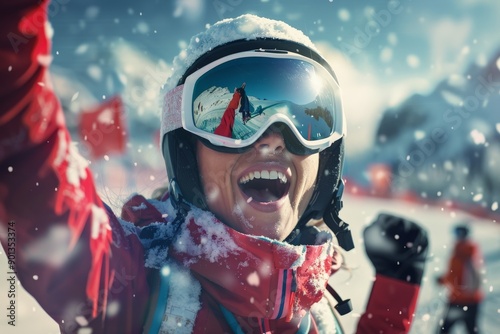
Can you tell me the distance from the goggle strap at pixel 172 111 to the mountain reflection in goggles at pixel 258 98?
0.41 ft

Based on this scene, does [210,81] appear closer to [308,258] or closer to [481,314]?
[308,258]

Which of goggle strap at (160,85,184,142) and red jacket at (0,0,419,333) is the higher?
goggle strap at (160,85,184,142)

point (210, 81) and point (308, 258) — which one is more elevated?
point (210, 81)

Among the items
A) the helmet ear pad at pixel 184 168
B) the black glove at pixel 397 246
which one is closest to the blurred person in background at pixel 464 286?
the black glove at pixel 397 246

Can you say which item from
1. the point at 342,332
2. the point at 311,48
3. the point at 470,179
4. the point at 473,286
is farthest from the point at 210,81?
the point at 470,179

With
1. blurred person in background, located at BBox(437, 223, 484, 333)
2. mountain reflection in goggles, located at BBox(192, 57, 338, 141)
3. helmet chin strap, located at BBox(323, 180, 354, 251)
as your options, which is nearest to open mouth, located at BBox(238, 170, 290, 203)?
mountain reflection in goggles, located at BBox(192, 57, 338, 141)

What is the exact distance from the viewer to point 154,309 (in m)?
Result: 1.86

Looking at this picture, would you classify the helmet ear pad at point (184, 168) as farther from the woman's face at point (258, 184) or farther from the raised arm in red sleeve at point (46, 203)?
the raised arm in red sleeve at point (46, 203)

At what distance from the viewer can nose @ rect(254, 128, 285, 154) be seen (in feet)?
7.47

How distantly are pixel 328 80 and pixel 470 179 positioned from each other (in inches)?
426

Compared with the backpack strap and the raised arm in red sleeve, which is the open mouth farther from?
the raised arm in red sleeve

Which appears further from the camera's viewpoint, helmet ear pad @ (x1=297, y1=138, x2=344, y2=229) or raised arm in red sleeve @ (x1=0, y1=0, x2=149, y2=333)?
helmet ear pad @ (x1=297, y1=138, x2=344, y2=229)

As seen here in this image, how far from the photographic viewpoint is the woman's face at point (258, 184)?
225cm

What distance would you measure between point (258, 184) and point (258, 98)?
0.48 meters
